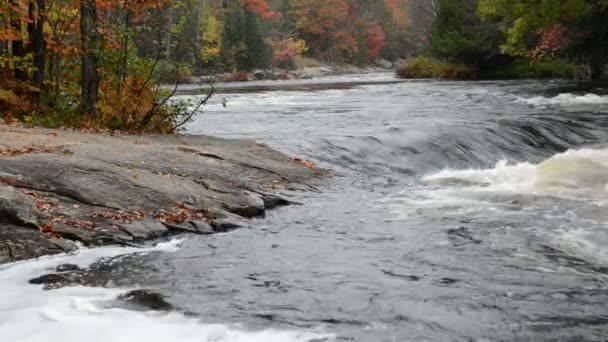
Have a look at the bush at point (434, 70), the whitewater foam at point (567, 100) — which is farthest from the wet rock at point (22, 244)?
the bush at point (434, 70)

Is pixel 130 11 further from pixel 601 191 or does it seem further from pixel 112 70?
pixel 601 191

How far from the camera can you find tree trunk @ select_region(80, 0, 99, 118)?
14.0 meters

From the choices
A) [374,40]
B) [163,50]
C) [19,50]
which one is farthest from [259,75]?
[19,50]

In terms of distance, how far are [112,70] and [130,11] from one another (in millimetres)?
1399

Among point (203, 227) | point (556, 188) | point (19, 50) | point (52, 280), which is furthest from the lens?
point (19, 50)

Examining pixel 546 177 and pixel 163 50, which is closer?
pixel 546 177

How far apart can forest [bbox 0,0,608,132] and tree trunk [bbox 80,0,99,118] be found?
0.08 ft

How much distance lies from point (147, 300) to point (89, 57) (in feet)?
32.3

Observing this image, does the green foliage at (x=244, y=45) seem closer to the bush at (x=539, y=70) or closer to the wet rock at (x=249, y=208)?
the bush at (x=539, y=70)

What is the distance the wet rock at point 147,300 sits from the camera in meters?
5.66

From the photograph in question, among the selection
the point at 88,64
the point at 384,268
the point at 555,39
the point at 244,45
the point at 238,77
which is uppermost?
the point at 244,45

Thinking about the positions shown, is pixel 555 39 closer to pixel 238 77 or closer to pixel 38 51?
pixel 38 51

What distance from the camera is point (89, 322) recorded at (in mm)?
5281

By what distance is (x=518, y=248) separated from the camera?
24.5ft
